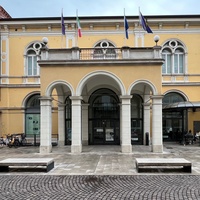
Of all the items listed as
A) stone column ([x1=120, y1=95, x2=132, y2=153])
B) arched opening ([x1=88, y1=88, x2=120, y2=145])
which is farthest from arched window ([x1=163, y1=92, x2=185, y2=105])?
stone column ([x1=120, y1=95, x2=132, y2=153])

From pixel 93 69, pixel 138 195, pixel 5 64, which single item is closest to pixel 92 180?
pixel 138 195

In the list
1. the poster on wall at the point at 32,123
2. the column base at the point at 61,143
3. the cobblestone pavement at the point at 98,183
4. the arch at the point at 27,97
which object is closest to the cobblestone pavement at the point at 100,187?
the cobblestone pavement at the point at 98,183

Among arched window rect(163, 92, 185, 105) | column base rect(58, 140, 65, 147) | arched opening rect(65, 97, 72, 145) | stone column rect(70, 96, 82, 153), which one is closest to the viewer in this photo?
stone column rect(70, 96, 82, 153)

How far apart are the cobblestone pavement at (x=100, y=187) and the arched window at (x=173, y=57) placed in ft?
45.8

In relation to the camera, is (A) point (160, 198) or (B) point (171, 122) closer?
(A) point (160, 198)

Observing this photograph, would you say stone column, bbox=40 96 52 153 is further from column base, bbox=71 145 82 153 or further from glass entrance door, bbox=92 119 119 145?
glass entrance door, bbox=92 119 119 145

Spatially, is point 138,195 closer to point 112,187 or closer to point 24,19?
point 112,187

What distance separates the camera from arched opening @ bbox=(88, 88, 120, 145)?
1886cm

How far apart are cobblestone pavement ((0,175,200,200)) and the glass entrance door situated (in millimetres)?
10086

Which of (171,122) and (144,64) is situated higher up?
(144,64)

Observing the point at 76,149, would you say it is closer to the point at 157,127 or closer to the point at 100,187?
the point at 157,127

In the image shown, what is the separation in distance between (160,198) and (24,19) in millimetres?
19525

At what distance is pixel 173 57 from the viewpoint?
21016 millimetres

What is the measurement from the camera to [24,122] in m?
20.9
